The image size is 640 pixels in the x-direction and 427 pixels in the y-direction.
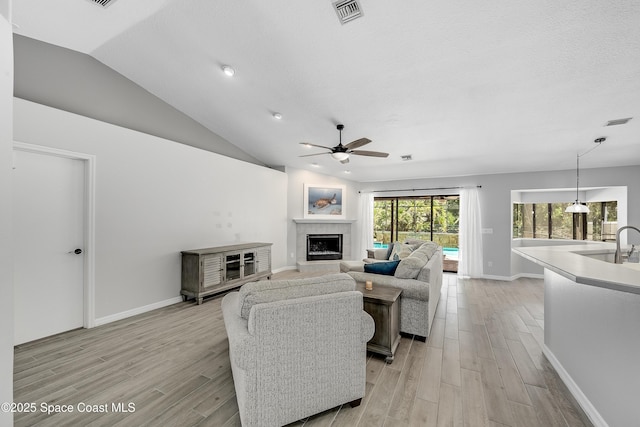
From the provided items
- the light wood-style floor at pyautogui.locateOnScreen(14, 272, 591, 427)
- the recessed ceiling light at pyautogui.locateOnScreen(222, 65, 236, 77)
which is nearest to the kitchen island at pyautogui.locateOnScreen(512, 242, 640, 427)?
the light wood-style floor at pyautogui.locateOnScreen(14, 272, 591, 427)

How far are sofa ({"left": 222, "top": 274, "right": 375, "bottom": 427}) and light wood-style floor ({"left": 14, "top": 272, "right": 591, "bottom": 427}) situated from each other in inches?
9.2

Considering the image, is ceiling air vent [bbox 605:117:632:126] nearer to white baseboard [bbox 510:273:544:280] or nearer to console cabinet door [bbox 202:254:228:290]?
white baseboard [bbox 510:273:544:280]

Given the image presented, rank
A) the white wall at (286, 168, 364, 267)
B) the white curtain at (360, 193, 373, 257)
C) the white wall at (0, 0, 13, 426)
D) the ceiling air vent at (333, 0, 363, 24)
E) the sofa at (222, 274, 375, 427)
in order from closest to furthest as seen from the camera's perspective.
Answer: the white wall at (0, 0, 13, 426) < the sofa at (222, 274, 375, 427) < the ceiling air vent at (333, 0, 363, 24) < the white wall at (286, 168, 364, 267) < the white curtain at (360, 193, 373, 257)

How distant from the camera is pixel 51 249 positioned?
2.92 metres

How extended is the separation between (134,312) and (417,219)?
655 centimetres

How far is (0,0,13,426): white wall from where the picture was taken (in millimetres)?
1198

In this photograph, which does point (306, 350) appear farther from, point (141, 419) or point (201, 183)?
point (201, 183)

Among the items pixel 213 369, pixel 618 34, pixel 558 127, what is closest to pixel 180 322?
pixel 213 369

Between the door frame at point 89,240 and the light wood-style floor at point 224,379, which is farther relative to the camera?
the door frame at point 89,240

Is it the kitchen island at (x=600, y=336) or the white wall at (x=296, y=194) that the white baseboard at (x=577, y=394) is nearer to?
the kitchen island at (x=600, y=336)

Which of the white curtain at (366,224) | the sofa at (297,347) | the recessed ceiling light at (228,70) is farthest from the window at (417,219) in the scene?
the sofa at (297,347)

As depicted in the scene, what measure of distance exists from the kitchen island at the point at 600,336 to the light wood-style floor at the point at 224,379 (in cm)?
18

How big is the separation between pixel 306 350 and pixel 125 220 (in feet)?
10.6

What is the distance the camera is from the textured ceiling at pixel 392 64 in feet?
7.15
